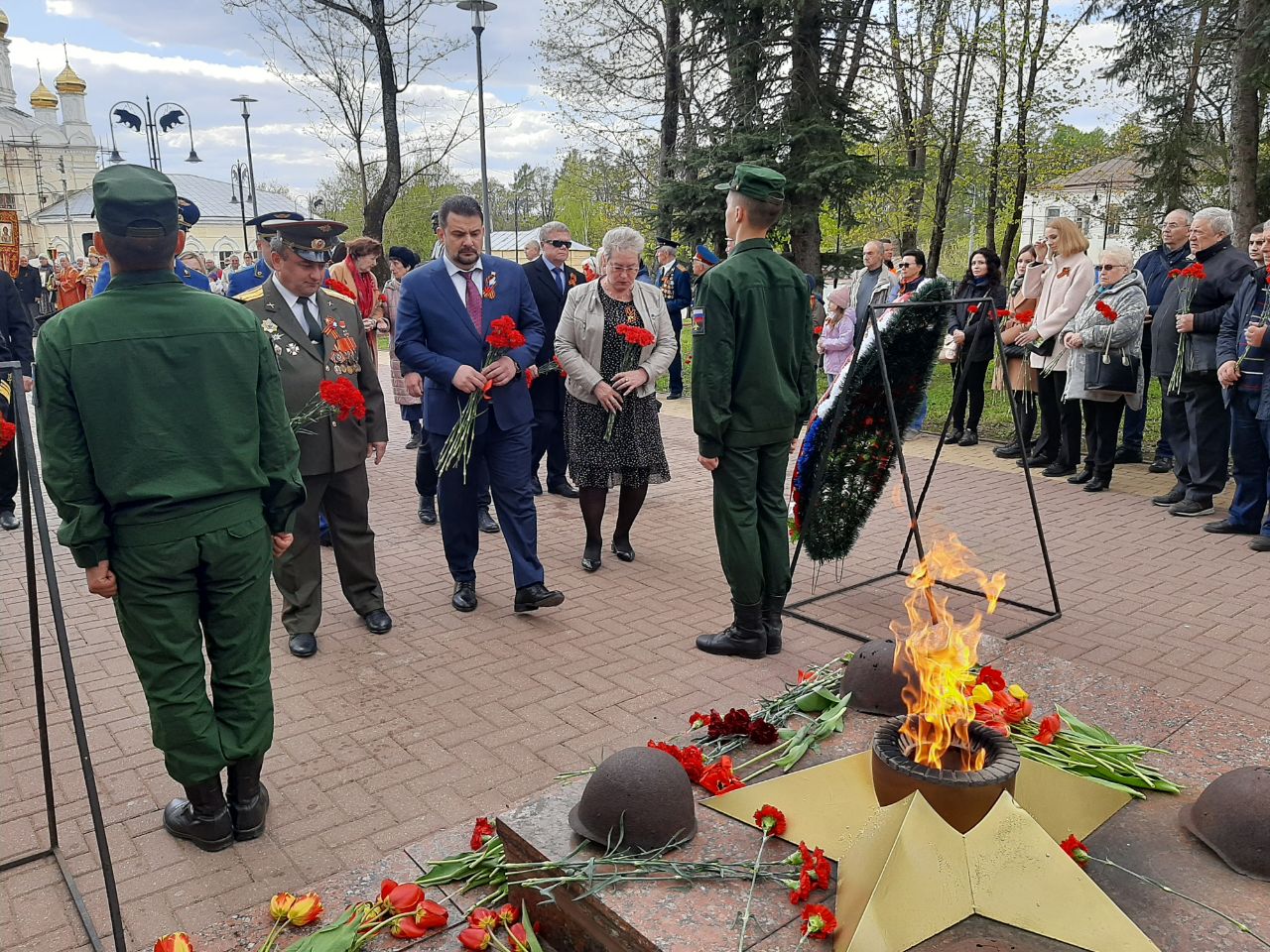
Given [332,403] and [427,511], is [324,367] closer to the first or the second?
[332,403]

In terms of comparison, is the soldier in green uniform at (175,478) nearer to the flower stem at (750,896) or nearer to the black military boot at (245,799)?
the black military boot at (245,799)

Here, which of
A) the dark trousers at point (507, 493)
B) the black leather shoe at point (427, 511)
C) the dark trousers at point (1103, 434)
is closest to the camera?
the dark trousers at point (507, 493)

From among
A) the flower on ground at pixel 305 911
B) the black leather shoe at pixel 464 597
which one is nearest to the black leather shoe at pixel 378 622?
the black leather shoe at pixel 464 597

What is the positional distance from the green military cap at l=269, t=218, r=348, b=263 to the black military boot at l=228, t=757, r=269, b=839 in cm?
239

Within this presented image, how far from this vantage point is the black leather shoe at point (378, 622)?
5.26 meters

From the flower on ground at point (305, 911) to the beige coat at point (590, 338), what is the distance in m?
3.74

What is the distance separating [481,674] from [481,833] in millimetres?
1666

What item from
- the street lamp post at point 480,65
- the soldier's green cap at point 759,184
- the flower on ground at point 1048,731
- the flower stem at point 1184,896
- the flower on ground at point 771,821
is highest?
the street lamp post at point 480,65

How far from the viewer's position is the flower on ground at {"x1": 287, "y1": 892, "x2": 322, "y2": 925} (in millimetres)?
2777

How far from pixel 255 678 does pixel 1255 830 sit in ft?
10.1

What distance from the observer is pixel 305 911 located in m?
2.79

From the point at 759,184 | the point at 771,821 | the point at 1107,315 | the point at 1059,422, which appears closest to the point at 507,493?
the point at 759,184

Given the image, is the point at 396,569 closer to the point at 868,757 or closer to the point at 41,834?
the point at 41,834

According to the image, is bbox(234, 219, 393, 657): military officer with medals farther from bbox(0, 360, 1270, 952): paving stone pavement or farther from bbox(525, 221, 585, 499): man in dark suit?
bbox(525, 221, 585, 499): man in dark suit
